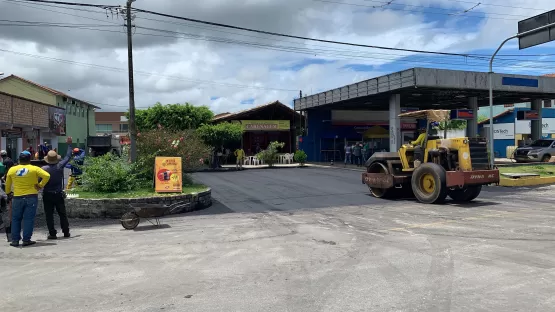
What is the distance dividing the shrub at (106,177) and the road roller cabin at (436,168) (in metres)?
7.49

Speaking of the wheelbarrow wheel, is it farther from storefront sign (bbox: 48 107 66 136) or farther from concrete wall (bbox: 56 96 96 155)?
concrete wall (bbox: 56 96 96 155)

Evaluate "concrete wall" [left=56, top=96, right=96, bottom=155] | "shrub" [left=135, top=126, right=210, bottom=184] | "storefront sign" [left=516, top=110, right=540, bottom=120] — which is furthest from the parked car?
"concrete wall" [left=56, top=96, right=96, bottom=155]

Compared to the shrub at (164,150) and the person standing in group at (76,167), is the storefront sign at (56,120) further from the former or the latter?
the shrub at (164,150)

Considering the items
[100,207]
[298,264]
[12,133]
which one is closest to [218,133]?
[12,133]

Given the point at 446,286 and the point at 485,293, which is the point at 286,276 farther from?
the point at 485,293

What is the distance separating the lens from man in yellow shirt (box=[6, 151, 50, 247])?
7.82 metres

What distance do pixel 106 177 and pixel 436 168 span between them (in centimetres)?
900

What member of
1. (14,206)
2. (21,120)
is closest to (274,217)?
(14,206)

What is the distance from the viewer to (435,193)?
39.7 ft

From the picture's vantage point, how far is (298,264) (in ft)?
20.5

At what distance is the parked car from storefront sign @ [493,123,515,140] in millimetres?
10954

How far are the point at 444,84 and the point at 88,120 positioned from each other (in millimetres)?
41697

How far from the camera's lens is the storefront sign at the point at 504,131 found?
40844 millimetres

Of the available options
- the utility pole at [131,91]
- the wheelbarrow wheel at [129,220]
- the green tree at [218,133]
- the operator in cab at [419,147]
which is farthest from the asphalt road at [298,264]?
the green tree at [218,133]
